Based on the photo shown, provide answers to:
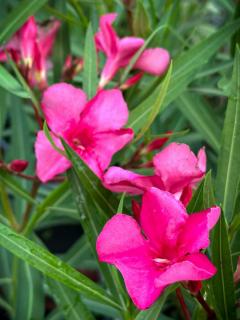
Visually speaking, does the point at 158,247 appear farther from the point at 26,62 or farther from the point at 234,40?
the point at 234,40

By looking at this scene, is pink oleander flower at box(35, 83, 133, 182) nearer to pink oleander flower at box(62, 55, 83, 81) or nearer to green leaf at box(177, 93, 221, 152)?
pink oleander flower at box(62, 55, 83, 81)

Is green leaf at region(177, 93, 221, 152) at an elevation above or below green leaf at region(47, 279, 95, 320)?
below

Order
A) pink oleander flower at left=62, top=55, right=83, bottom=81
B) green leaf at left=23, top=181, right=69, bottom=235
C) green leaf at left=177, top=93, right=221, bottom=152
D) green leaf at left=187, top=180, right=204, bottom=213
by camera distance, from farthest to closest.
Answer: green leaf at left=177, top=93, right=221, bottom=152 → pink oleander flower at left=62, top=55, right=83, bottom=81 → green leaf at left=23, top=181, right=69, bottom=235 → green leaf at left=187, top=180, right=204, bottom=213

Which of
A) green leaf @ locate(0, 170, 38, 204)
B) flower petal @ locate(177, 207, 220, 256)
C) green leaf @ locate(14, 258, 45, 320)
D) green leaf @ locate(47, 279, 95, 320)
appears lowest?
green leaf @ locate(14, 258, 45, 320)

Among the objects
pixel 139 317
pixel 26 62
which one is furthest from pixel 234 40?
pixel 139 317

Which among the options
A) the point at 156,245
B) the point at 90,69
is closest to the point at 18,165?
the point at 90,69

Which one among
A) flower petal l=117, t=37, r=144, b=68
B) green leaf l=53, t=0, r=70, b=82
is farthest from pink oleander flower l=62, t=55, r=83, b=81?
flower petal l=117, t=37, r=144, b=68
